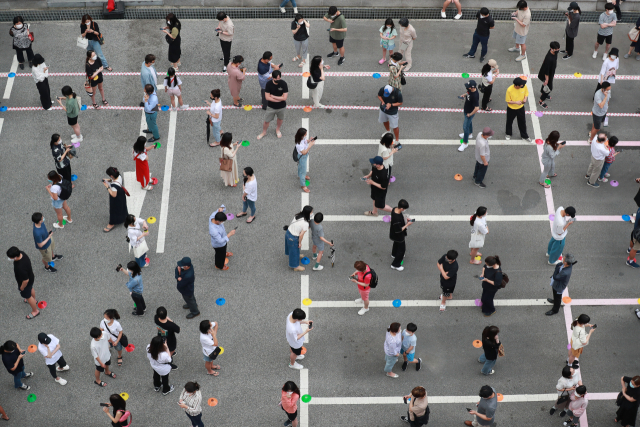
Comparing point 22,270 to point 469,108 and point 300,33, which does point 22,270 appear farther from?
point 469,108

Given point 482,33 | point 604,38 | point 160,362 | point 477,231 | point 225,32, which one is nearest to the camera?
point 160,362

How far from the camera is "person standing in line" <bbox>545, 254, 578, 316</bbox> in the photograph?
13914 mm

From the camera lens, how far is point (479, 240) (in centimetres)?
1505

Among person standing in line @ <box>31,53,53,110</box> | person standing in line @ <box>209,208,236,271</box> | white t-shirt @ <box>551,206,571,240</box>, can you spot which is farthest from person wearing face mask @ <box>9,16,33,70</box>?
white t-shirt @ <box>551,206,571,240</box>

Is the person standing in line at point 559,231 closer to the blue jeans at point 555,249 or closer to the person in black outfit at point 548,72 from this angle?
the blue jeans at point 555,249

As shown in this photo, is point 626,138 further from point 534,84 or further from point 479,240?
point 479,240

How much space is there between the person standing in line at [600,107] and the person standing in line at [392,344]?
8.28 metres

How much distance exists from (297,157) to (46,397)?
704cm

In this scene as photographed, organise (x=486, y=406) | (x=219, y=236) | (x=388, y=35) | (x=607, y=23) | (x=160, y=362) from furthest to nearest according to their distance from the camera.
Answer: (x=607, y=23) < (x=388, y=35) < (x=219, y=236) < (x=160, y=362) < (x=486, y=406)

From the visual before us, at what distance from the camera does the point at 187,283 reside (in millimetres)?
13867

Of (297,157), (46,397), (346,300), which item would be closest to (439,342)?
(346,300)

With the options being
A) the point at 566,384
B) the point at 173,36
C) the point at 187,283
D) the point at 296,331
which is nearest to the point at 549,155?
the point at 566,384

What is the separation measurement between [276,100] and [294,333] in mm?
6334

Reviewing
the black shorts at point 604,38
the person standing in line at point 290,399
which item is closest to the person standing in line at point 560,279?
the person standing in line at point 290,399
